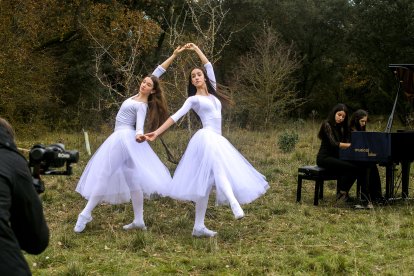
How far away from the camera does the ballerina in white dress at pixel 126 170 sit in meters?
6.67

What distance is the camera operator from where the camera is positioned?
215 centimetres

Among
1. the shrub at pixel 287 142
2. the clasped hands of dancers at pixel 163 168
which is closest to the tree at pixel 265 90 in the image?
the shrub at pixel 287 142

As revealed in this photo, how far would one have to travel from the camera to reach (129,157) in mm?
6840

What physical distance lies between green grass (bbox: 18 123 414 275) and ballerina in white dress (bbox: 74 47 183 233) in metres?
0.37

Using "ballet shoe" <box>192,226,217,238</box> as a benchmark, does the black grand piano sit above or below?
above

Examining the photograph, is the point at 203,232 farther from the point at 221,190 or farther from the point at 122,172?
the point at 122,172

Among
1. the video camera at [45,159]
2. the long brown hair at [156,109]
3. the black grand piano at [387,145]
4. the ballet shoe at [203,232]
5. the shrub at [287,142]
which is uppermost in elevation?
the long brown hair at [156,109]

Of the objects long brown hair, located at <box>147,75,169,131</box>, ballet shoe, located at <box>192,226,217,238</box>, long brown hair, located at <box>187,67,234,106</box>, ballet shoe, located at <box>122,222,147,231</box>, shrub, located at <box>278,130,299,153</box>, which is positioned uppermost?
long brown hair, located at <box>187,67,234,106</box>

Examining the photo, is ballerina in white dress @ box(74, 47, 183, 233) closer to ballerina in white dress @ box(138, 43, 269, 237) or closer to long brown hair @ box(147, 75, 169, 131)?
long brown hair @ box(147, 75, 169, 131)

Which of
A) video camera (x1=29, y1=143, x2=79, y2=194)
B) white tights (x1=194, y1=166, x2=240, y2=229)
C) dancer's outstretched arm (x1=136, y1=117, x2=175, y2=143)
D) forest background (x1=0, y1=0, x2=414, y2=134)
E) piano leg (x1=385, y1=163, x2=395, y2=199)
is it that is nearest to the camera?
video camera (x1=29, y1=143, x2=79, y2=194)

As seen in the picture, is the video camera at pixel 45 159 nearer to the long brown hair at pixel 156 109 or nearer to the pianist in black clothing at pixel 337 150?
the long brown hair at pixel 156 109

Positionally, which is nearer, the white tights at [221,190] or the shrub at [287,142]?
the white tights at [221,190]

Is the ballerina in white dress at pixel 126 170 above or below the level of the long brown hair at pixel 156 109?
below

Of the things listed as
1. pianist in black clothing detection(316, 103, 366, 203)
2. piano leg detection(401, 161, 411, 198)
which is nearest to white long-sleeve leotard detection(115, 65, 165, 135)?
pianist in black clothing detection(316, 103, 366, 203)
